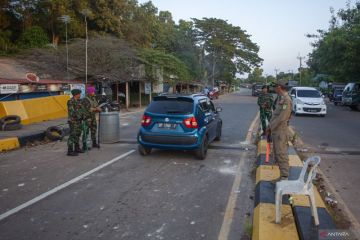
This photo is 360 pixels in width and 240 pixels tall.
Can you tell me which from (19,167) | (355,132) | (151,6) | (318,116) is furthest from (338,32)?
(19,167)

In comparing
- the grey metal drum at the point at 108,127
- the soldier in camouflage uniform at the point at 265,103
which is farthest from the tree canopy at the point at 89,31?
the soldier in camouflage uniform at the point at 265,103

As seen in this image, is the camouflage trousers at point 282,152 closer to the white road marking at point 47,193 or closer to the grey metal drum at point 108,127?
the white road marking at point 47,193

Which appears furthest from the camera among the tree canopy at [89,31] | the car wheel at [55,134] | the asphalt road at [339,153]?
the tree canopy at [89,31]

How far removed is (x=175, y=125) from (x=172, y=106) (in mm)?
512

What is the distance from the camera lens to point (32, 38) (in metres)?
30.2

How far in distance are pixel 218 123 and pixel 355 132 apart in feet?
22.3

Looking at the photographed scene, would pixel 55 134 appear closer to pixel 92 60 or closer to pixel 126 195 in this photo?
pixel 126 195

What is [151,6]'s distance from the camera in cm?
4800

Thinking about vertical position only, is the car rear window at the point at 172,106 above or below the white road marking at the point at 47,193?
above

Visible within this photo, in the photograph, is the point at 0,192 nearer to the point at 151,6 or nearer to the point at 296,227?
the point at 296,227

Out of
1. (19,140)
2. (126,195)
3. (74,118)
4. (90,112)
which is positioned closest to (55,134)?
(19,140)

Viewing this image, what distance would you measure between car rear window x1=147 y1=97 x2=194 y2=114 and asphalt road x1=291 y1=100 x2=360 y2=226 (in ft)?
11.2

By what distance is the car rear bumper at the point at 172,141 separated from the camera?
904cm

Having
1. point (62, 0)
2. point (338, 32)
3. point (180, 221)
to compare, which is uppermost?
point (62, 0)
